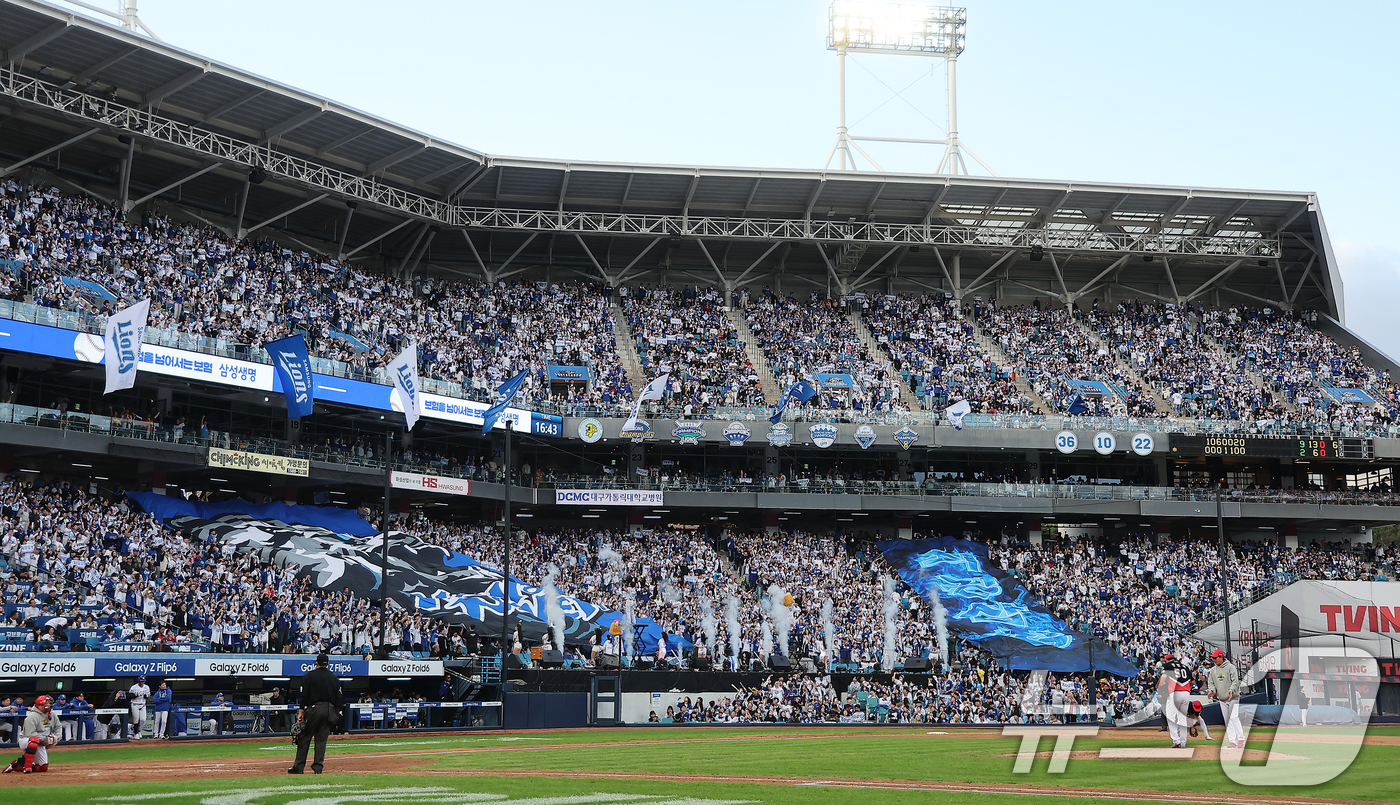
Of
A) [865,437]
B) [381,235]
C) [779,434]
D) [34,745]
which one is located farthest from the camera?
[381,235]

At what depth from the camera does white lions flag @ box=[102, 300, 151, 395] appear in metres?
37.9

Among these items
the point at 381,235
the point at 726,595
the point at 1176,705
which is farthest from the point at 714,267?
the point at 1176,705

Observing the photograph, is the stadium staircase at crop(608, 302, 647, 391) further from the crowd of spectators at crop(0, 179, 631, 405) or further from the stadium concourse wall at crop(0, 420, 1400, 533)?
the stadium concourse wall at crop(0, 420, 1400, 533)

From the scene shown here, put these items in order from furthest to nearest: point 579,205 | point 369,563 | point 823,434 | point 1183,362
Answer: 1. point 1183,362
2. point 579,205
3. point 823,434
4. point 369,563

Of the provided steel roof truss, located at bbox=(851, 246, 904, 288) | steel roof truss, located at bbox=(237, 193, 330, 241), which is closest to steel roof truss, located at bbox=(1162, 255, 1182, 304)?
steel roof truss, located at bbox=(851, 246, 904, 288)

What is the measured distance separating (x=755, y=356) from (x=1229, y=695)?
43.9m

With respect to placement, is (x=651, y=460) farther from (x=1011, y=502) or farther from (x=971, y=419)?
→ (x=1011, y=502)

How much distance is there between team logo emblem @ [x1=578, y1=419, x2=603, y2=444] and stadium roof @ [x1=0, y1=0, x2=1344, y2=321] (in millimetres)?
11432

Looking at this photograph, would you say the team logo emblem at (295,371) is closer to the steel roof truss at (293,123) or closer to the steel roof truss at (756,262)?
the steel roof truss at (293,123)

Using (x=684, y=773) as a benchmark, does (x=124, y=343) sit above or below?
above

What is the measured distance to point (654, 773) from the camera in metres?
18.3

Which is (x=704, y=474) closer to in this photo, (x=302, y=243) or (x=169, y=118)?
(x=302, y=243)

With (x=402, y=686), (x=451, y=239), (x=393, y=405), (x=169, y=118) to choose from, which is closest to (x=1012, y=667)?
(x=402, y=686)

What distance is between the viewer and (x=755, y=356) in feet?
208
